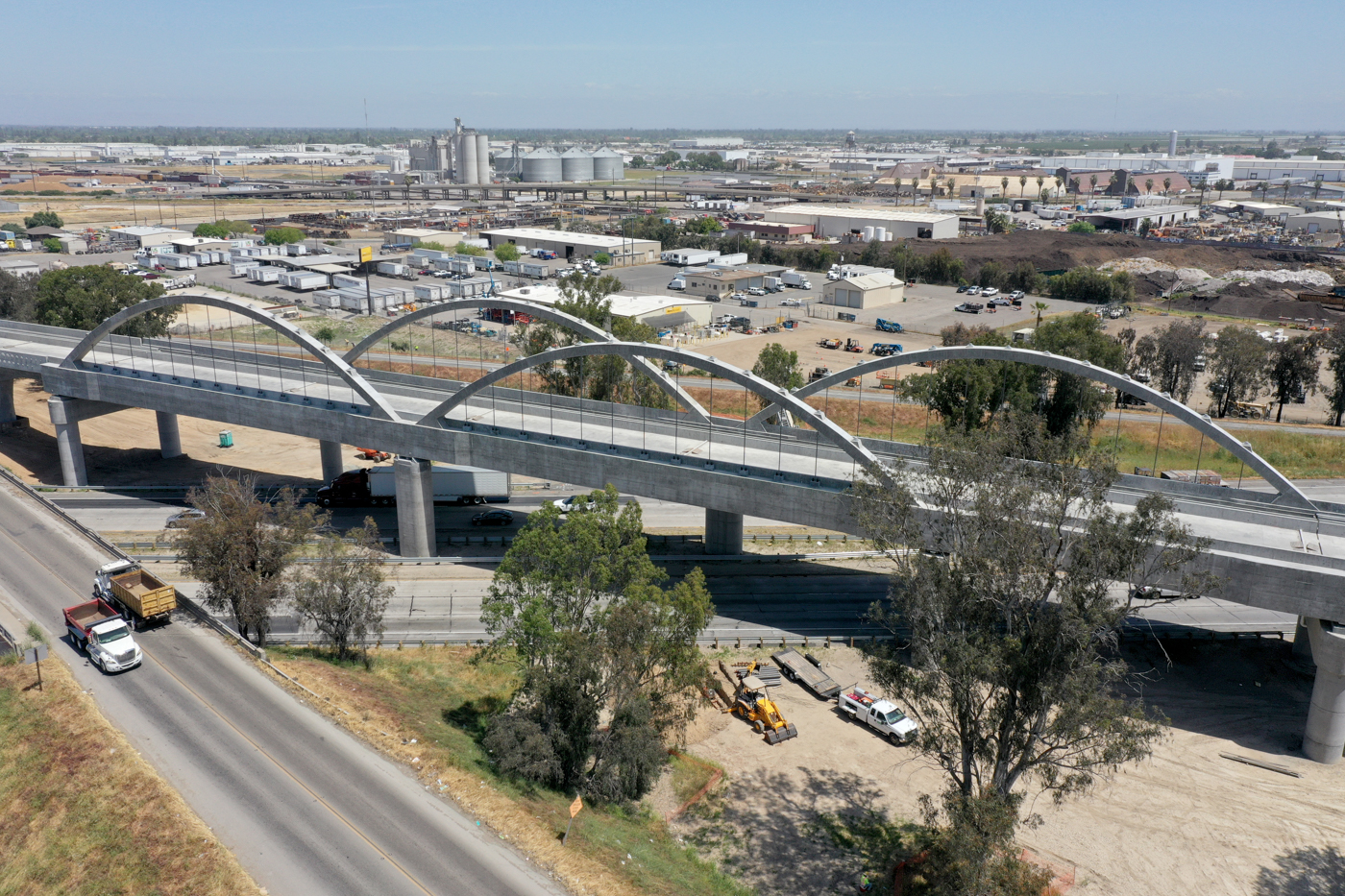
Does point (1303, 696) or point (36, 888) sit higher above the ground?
point (36, 888)

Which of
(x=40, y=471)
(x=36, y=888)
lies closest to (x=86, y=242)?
(x=40, y=471)

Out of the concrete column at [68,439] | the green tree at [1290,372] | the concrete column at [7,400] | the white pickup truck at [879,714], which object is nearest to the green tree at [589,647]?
the white pickup truck at [879,714]

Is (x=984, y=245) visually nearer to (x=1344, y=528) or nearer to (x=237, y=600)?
(x=1344, y=528)

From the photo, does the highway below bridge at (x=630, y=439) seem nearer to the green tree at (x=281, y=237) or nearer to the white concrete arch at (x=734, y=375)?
the white concrete arch at (x=734, y=375)

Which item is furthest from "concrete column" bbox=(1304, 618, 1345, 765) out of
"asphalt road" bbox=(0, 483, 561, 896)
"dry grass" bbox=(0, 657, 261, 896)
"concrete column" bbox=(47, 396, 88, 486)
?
"concrete column" bbox=(47, 396, 88, 486)

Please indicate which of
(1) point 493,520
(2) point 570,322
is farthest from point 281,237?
(2) point 570,322
